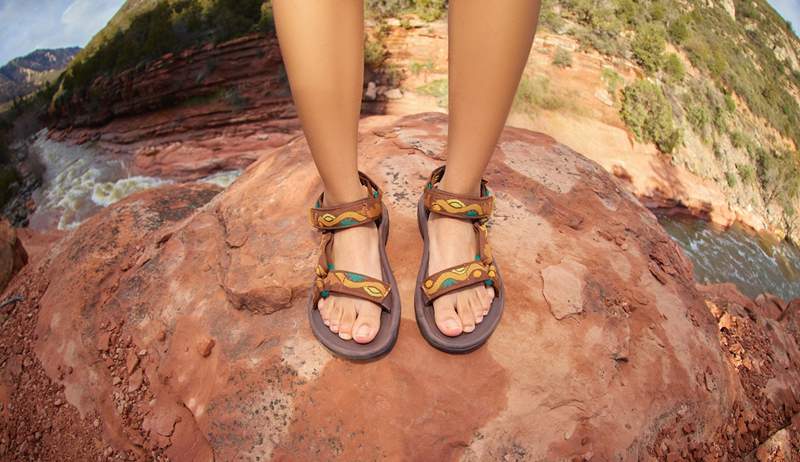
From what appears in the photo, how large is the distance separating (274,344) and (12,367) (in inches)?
51.0

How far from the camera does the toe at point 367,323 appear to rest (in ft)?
3.65

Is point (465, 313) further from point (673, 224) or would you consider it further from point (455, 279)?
point (673, 224)

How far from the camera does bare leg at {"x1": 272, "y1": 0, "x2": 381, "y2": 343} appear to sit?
977mm

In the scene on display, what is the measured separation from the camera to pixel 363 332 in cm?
112

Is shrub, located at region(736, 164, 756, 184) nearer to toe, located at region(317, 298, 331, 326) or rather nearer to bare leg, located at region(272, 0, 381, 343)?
bare leg, located at region(272, 0, 381, 343)

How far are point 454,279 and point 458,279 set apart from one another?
0.01 m

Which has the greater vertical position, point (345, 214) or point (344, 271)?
point (345, 214)

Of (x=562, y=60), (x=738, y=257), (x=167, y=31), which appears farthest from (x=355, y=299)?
(x=167, y=31)

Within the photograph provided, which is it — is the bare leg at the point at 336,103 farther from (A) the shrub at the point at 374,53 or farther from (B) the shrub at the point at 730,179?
(B) the shrub at the point at 730,179

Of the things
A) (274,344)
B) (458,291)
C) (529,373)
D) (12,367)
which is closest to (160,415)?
(274,344)

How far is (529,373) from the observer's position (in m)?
1.18

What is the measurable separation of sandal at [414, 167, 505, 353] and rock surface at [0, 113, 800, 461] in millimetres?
74

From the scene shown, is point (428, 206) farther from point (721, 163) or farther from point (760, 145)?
point (760, 145)

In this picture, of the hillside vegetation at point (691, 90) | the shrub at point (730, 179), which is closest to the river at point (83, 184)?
the hillside vegetation at point (691, 90)
